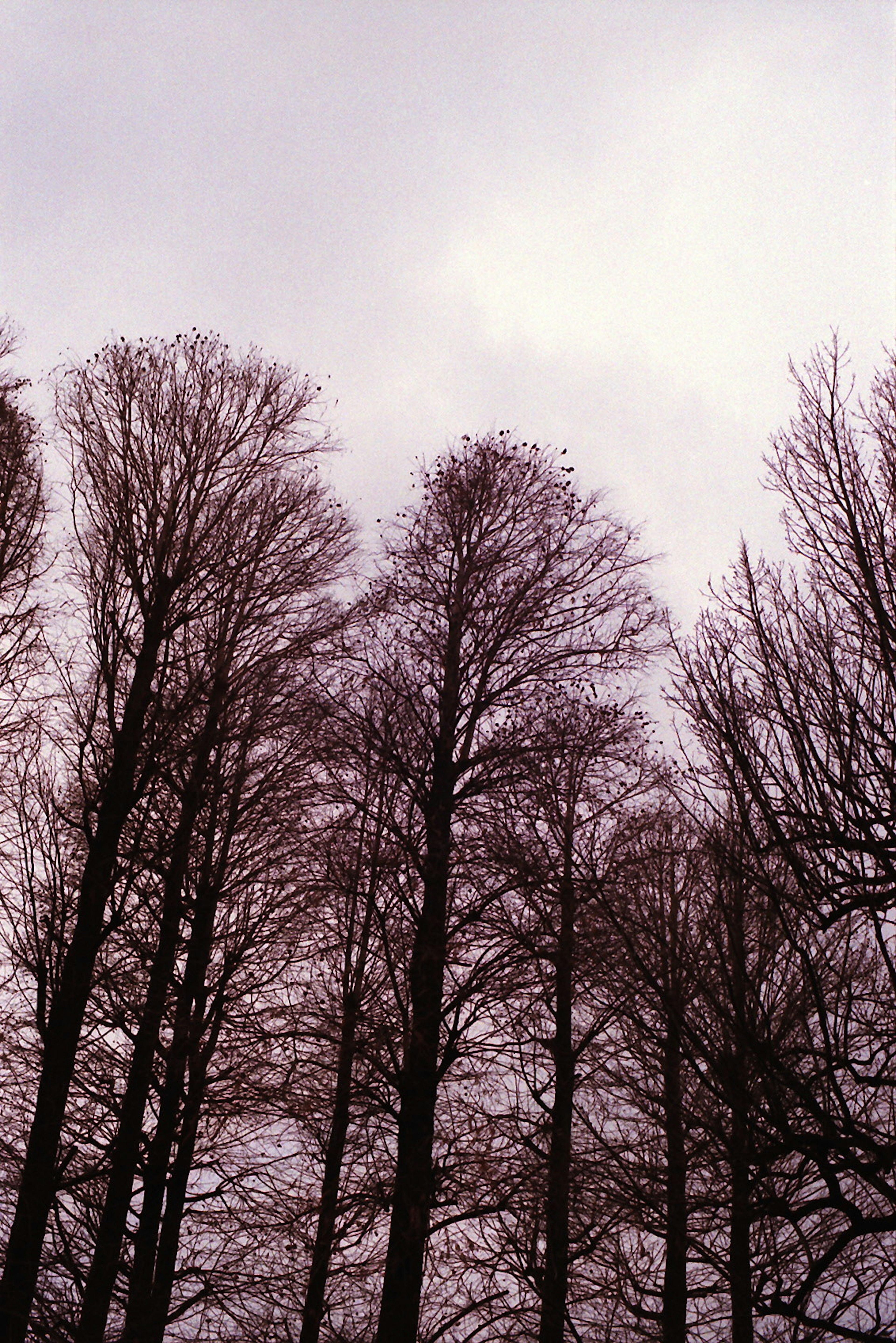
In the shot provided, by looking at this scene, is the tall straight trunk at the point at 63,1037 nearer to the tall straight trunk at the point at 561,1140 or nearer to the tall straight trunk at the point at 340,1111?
the tall straight trunk at the point at 340,1111

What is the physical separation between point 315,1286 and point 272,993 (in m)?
3.39

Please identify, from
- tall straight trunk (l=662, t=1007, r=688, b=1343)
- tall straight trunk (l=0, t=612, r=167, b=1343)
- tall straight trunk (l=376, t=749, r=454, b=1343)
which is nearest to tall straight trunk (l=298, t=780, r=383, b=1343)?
tall straight trunk (l=376, t=749, r=454, b=1343)

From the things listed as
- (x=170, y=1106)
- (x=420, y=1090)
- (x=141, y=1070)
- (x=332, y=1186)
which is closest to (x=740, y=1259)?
(x=420, y=1090)

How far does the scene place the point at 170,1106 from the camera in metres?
9.84

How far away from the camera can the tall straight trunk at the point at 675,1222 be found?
11203 millimetres

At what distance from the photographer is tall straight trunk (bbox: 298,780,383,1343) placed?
410 inches

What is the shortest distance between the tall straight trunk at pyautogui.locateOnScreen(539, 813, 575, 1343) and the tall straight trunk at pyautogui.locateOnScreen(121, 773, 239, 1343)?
3.32m

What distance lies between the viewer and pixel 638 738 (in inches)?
446

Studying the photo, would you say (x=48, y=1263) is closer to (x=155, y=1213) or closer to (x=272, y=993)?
(x=155, y=1213)

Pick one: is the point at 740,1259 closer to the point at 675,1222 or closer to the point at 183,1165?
the point at 675,1222

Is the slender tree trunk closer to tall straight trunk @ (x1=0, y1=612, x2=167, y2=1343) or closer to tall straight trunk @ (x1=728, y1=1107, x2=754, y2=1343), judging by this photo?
tall straight trunk @ (x1=0, y1=612, x2=167, y2=1343)

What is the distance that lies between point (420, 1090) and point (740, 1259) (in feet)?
14.1

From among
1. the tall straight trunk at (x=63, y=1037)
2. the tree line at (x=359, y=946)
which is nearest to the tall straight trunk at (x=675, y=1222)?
the tree line at (x=359, y=946)

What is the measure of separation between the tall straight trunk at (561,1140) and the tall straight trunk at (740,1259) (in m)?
1.61
